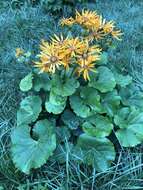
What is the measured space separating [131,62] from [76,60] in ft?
3.63

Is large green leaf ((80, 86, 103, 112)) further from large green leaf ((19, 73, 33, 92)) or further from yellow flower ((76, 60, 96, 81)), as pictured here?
large green leaf ((19, 73, 33, 92))

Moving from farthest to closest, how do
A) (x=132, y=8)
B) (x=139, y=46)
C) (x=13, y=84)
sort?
(x=132, y=8) < (x=139, y=46) < (x=13, y=84)

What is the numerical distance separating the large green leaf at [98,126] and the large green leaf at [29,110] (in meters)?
0.34

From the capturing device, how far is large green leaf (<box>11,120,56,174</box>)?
2424 mm

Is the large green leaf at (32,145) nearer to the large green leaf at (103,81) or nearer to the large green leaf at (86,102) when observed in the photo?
the large green leaf at (86,102)

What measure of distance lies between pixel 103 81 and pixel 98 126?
0.33 meters

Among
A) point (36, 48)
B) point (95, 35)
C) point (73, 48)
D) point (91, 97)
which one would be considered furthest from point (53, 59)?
point (36, 48)

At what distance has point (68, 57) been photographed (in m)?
2.50

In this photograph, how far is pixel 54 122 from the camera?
8.70 feet

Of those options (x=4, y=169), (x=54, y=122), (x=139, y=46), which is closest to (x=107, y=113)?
(x=54, y=122)

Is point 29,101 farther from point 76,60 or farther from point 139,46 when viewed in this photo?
point 139,46

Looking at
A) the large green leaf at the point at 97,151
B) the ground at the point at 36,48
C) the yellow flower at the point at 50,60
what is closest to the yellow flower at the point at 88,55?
the yellow flower at the point at 50,60

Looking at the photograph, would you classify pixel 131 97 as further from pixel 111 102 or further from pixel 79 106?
pixel 79 106

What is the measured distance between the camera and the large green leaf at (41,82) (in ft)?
8.77
